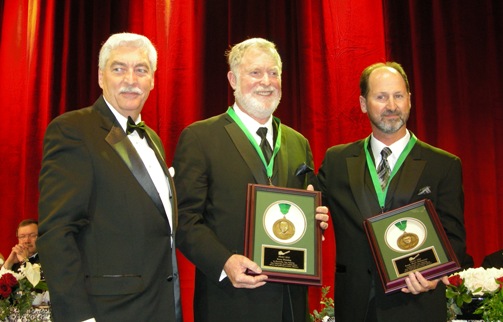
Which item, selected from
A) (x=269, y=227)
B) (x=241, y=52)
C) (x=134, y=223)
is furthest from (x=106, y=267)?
(x=241, y=52)

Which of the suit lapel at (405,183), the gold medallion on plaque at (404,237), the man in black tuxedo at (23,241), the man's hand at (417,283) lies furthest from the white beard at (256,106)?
the man in black tuxedo at (23,241)

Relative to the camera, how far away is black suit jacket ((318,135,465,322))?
283cm

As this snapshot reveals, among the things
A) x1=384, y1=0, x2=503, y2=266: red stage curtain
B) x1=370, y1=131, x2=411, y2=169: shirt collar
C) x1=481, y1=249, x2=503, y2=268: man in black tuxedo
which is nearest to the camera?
x1=370, y1=131, x2=411, y2=169: shirt collar

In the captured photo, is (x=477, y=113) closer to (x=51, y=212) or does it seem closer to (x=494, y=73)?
(x=494, y=73)

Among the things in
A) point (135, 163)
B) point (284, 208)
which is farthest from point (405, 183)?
point (135, 163)

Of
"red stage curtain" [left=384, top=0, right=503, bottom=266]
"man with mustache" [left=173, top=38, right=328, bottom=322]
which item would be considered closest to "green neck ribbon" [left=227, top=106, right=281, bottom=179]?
"man with mustache" [left=173, top=38, right=328, bottom=322]

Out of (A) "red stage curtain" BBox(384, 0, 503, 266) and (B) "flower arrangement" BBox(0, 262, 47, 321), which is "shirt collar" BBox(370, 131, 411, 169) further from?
(A) "red stage curtain" BBox(384, 0, 503, 266)

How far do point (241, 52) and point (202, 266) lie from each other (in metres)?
1.12

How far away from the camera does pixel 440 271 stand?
8.67 feet

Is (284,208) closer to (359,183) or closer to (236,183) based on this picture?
(236,183)

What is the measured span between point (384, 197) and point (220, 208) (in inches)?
32.3

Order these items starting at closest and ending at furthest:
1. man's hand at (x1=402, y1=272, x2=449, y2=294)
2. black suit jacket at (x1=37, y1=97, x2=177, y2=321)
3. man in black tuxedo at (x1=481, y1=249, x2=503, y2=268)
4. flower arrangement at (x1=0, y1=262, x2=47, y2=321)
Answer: black suit jacket at (x1=37, y1=97, x2=177, y2=321) < man's hand at (x1=402, y1=272, x2=449, y2=294) < flower arrangement at (x1=0, y1=262, x2=47, y2=321) < man in black tuxedo at (x1=481, y1=249, x2=503, y2=268)

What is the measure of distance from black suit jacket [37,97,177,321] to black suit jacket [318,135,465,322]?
0.93 m

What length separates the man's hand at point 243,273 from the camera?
96.0 inches
